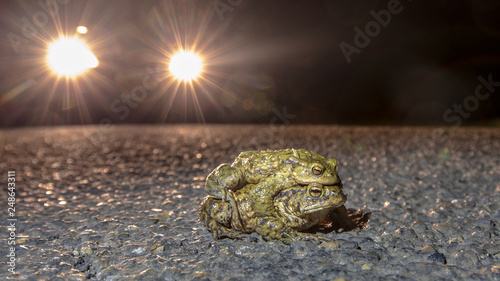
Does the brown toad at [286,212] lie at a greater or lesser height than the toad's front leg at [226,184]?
lesser

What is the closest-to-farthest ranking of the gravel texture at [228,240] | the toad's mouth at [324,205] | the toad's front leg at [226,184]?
the gravel texture at [228,240], the toad's mouth at [324,205], the toad's front leg at [226,184]

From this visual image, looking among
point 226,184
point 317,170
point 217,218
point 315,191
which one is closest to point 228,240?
point 217,218

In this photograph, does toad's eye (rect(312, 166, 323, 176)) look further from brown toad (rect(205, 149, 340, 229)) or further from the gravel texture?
the gravel texture

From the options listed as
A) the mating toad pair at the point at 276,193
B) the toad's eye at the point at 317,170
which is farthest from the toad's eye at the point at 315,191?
the toad's eye at the point at 317,170

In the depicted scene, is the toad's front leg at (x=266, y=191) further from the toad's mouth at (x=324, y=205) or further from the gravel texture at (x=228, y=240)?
the gravel texture at (x=228, y=240)

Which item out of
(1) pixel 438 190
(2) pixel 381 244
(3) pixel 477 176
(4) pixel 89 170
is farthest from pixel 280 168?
(4) pixel 89 170

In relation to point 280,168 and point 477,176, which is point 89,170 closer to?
point 280,168

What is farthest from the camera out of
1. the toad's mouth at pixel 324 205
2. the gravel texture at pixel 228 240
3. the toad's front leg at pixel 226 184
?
the toad's front leg at pixel 226 184

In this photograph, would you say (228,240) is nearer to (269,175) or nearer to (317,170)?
(269,175)
